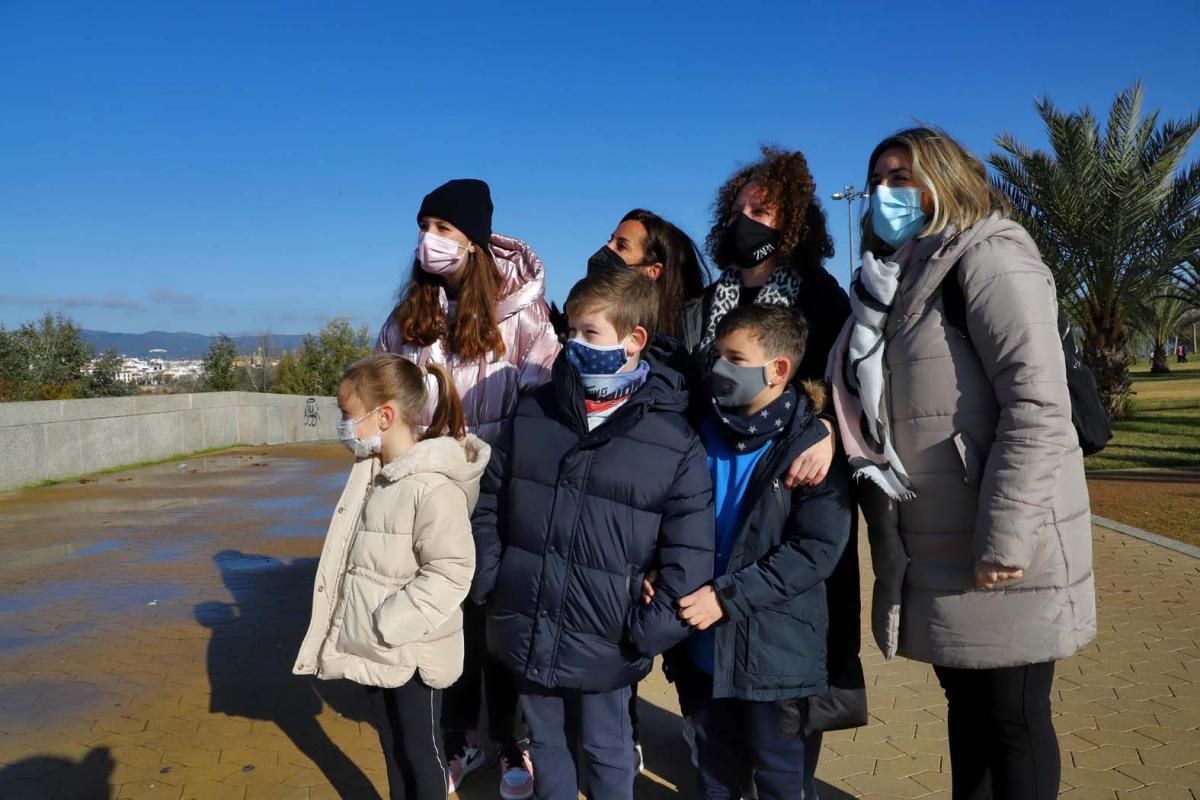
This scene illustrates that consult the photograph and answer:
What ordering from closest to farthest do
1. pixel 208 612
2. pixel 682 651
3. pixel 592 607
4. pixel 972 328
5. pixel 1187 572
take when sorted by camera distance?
pixel 972 328 < pixel 592 607 < pixel 682 651 < pixel 208 612 < pixel 1187 572

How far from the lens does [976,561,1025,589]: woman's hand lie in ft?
7.36

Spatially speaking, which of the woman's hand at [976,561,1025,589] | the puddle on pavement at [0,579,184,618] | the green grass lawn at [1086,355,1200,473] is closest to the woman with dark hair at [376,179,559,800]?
the woman's hand at [976,561,1025,589]

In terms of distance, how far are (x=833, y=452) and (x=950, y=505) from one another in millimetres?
367

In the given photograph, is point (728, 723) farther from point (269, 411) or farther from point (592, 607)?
point (269, 411)

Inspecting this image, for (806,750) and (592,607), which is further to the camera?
(806,750)

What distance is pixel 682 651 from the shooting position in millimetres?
2895


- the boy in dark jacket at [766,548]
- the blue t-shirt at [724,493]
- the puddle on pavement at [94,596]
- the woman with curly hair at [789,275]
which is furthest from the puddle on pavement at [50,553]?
the boy in dark jacket at [766,548]

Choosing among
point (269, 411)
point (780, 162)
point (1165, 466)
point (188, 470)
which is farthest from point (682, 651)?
point (269, 411)

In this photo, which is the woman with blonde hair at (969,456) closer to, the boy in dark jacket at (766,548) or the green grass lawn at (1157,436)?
the boy in dark jacket at (766,548)

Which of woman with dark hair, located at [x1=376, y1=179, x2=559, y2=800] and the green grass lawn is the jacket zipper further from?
the green grass lawn

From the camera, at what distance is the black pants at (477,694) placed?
129 inches

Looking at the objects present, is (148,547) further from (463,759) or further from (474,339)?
(474,339)

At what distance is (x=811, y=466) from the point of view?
2568mm

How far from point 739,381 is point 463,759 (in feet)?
6.11
